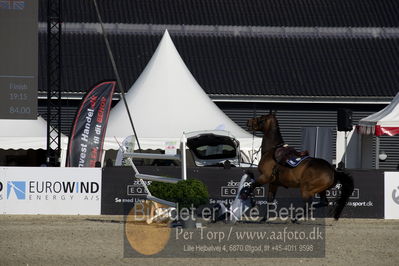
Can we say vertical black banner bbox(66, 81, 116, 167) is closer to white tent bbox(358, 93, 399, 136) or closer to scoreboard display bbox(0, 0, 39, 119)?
scoreboard display bbox(0, 0, 39, 119)

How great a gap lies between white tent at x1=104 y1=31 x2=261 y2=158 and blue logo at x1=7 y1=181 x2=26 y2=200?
5.51m

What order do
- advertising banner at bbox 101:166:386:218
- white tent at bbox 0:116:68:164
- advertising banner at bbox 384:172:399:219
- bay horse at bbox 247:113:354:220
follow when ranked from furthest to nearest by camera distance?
white tent at bbox 0:116:68:164, advertising banner at bbox 384:172:399:219, advertising banner at bbox 101:166:386:218, bay horse at bbox 247:113:354:220

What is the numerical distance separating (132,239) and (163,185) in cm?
331

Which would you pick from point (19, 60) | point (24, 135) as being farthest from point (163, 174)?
point (24, 135)

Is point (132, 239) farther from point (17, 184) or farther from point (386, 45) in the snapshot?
point (386, 45)

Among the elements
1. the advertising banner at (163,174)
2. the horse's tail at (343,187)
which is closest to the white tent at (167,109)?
the advertising banner at (163,174)

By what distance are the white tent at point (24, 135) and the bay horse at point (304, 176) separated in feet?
31.5

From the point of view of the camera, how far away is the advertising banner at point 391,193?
24.3m

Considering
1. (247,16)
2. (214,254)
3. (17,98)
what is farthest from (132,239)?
(247,16)

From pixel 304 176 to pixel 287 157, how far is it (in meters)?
0.53

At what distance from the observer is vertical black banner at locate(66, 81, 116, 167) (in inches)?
1087

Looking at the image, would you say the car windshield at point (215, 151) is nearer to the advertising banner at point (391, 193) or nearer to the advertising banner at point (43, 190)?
the advertising banner at point (391, 193)

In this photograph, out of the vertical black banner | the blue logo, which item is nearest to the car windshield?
the vertical black banner

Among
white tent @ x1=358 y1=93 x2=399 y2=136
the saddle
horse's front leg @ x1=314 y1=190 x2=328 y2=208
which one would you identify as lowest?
horse's front leg @ x1=314 y1=190 x2=328 y2=208
